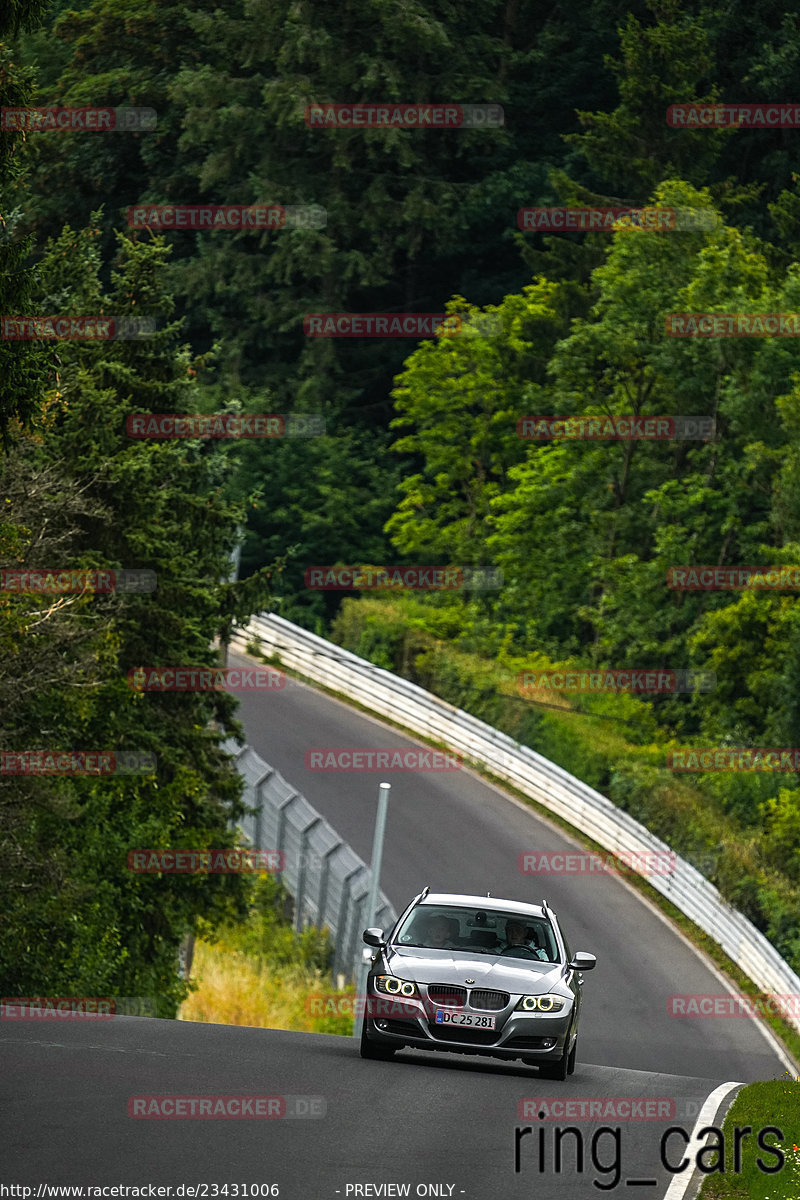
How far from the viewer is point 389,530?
70250 mm

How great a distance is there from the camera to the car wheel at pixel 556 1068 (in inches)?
609

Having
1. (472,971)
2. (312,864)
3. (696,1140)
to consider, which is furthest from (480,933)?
(312,864)

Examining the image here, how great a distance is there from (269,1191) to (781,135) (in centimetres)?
6443

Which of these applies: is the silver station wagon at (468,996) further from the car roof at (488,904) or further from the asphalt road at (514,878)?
the asphalt road at (514,878)

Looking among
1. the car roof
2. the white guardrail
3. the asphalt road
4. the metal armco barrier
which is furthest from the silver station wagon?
Answer: the white guardrail

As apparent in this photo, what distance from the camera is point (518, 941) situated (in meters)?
16.3

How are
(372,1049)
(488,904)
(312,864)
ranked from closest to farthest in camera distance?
(372,1049)
(488,904)
(312,864)

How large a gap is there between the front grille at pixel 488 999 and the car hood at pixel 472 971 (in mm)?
42

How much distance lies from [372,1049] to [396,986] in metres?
1.17

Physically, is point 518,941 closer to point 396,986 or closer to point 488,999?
point 488,999

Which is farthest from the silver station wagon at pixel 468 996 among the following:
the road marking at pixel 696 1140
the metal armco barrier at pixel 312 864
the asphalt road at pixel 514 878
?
the metal armco barrier at pixel 312 864

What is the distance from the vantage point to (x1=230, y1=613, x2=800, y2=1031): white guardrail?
3884cm

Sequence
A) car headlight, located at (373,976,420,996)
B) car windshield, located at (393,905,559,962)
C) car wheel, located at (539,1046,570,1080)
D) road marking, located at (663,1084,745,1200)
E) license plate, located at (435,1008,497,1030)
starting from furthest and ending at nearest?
car windshield, located at (393,905,559,962)
car wheel, located at (539,1046,570,1080)
car headlight, located at (373,976,420,996)
license plate, located at (435,1008,497,1030)
road marking, located at (663,1084,745,1200)

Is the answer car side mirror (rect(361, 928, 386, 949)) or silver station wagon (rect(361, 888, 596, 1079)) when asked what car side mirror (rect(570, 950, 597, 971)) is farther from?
car side mirror (rect(361, 928, 386, 949))
